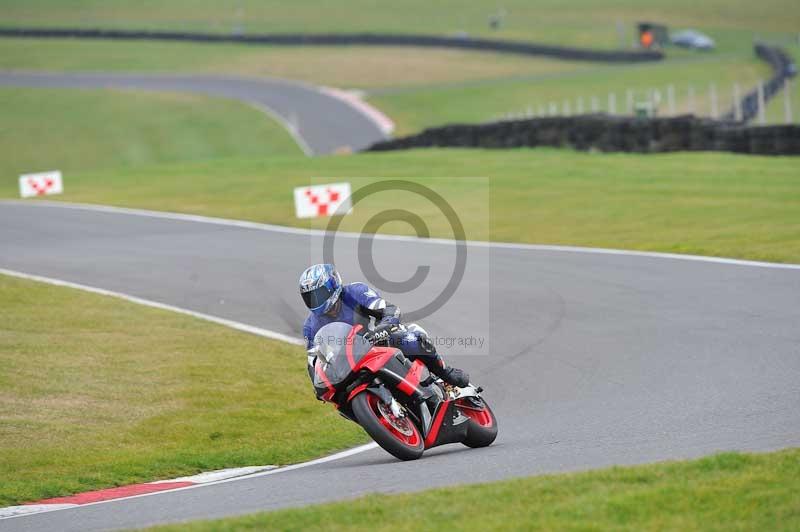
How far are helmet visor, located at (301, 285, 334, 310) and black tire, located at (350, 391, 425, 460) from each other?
0.79 m

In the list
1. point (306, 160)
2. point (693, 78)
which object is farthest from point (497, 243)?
point (693, 78)

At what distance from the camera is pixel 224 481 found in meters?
9.60

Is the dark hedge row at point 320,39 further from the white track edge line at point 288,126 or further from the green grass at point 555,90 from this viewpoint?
the white track edge line at point 288,126

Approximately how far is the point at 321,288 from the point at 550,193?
18102mm

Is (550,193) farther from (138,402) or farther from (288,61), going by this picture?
(288,61)

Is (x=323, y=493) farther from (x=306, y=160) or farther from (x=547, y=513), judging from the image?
(x=306, y=160)

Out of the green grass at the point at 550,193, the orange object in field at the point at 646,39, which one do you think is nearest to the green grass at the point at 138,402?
the green grass at the point at 550,193

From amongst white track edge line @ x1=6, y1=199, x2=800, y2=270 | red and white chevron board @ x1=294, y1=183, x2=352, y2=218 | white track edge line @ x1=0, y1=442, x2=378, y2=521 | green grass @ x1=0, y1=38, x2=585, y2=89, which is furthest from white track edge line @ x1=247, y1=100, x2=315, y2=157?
white track edge line @ x1=0, y1=442, x2=378, y2=521

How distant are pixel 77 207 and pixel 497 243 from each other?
13.4 meters

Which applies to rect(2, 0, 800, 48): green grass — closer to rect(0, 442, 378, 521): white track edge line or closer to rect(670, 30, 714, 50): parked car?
rect(670, 30, 714, 50): parked car

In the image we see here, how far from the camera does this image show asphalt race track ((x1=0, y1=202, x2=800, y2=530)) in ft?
28.3

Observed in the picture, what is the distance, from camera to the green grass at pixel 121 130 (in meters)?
50.6

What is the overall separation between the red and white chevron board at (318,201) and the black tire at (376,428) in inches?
654

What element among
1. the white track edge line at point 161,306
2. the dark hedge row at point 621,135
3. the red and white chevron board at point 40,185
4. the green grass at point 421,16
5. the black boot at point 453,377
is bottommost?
the white track edge line at point 161,306
